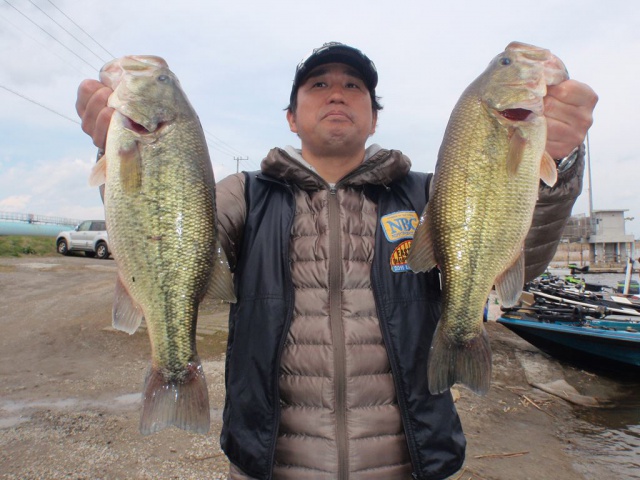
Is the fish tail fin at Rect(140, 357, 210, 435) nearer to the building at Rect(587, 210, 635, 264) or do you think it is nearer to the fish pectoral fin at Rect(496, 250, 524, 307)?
the fish pectoral fin at Rect(496, 250, 524, 307)

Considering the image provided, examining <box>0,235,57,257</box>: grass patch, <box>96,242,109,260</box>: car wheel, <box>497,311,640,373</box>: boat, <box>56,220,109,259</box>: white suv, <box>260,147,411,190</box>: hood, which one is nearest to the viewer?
<box>260,147,411,190</box>: hood

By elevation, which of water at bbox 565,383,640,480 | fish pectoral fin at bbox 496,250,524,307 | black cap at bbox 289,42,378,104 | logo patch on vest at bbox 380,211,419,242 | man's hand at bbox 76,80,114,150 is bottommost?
water at bbox 565,383,640,480

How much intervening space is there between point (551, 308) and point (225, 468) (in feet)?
33.4

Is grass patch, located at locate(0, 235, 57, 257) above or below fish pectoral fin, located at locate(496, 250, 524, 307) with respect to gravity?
above

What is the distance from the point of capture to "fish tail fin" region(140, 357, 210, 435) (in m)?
2.15

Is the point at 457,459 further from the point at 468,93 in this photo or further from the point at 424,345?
the point at 468,93

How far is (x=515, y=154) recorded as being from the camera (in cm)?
239

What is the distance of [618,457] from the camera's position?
23.6ft

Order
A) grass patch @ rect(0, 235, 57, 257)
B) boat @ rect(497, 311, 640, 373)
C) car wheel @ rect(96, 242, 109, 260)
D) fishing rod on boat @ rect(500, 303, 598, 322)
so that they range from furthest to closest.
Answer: grass patch @ rect(0, 235, 57, 257) → car wheel @ rect(96, 242, 109, 260) → fishing rod on boat @ rect(500, 303, 598, 322) → boat @ rect(497, 311, 640, 373)

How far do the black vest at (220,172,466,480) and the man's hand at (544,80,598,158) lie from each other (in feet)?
3.33

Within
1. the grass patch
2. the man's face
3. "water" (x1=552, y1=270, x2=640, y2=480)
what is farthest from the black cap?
the grass patch

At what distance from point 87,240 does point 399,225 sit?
25.0 m

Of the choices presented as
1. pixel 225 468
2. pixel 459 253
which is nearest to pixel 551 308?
pixel 225 468

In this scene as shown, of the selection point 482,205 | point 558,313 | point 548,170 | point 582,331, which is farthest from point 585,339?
point 482,205
